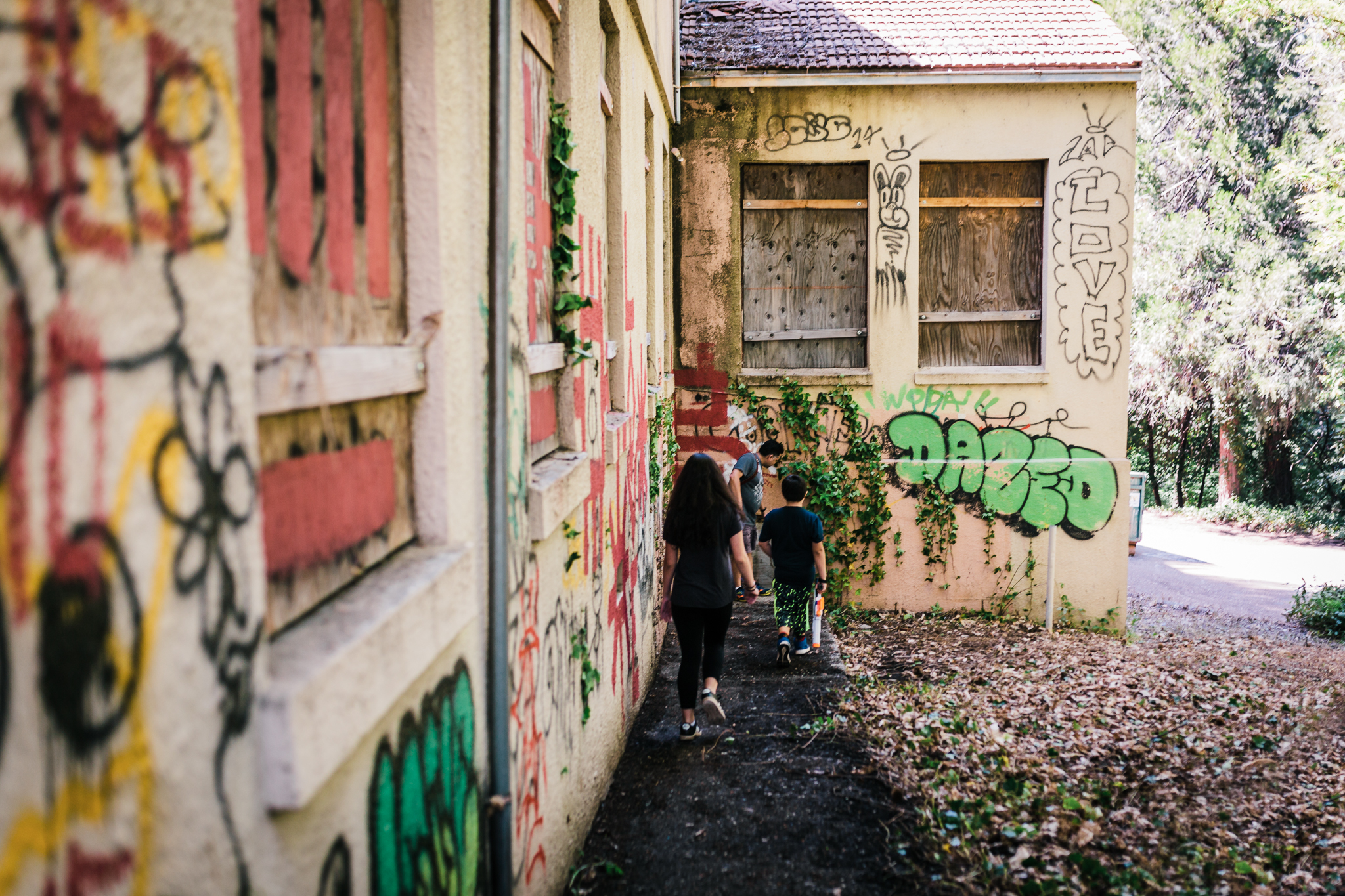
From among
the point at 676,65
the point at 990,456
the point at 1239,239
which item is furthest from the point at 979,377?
the point at 1239,239

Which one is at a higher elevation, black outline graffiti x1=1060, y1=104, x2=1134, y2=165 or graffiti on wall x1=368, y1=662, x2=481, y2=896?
black outline graffiti x1=1060, y1=104, x2=1134, y2=165

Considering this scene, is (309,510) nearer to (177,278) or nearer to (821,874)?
(177,278)

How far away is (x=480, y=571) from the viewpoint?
2.88m

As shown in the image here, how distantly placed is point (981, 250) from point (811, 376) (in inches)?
86.9

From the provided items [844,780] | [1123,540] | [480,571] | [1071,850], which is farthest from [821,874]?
[1123,540]

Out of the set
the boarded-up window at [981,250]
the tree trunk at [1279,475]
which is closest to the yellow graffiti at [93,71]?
the boarded-up window at [981,250]

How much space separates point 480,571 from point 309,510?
91 centimetres

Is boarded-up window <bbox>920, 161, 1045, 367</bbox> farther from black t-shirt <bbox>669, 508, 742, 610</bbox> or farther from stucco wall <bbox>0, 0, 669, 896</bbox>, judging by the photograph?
stucco wall <bbox>0, 0, 669, 896</bbox>

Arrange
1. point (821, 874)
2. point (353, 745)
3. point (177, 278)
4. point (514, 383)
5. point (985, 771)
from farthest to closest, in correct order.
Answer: point (985, 771), point (821, 874), point (514, 383), point (353, 745), point (177, 278)

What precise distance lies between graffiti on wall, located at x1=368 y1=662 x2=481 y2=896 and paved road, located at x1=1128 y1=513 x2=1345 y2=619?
48.4ft

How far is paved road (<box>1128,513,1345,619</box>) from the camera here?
15.5 m

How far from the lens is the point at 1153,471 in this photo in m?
27.4

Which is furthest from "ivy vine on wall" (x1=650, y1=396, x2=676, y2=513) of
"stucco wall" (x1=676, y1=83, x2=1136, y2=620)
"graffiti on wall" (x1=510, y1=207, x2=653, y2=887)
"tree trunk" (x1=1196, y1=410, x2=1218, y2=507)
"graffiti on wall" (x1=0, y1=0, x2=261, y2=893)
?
"tree trunk" (x1=1196, y1=410, x2=1218, y2=507)

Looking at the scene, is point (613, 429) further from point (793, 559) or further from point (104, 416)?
point (104, 416)
